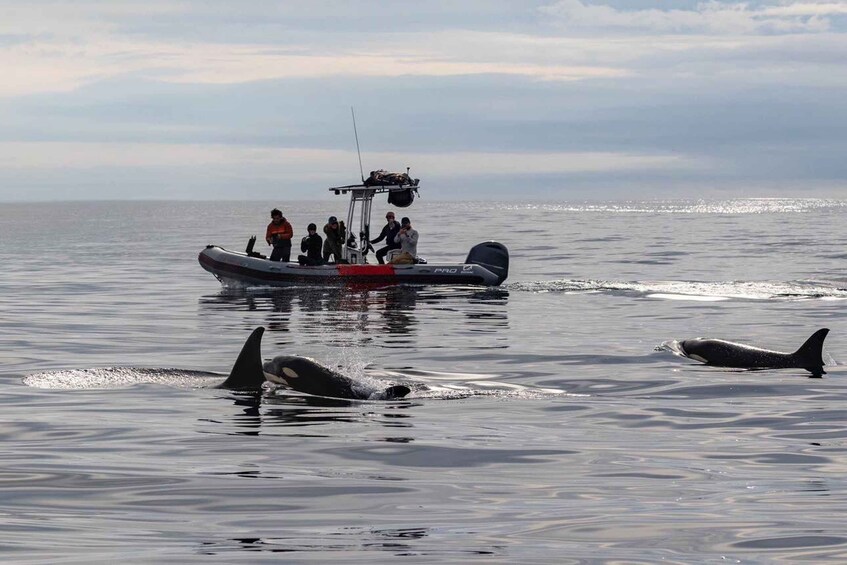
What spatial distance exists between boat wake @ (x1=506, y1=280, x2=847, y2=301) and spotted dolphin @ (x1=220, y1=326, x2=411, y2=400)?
1842 cm

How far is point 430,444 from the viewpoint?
1131cm

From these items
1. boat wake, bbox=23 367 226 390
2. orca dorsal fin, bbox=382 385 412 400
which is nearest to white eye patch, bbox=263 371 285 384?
boat wake, bbox=23 367 226 390

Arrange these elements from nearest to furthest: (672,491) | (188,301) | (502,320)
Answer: (672,491), (502,320), (188,301)

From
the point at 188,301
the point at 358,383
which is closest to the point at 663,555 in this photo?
the point at 358,383

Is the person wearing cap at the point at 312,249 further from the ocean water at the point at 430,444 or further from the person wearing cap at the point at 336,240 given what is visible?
the ocean water at the point at 430,444

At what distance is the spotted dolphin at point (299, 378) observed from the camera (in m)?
14.5

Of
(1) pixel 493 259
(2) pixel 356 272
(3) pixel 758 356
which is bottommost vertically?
(3) pixel 758 356

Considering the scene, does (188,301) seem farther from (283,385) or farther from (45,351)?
(283,385)

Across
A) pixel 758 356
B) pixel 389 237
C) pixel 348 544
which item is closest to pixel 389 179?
pixel 389 237

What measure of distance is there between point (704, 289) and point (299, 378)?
71.0ft

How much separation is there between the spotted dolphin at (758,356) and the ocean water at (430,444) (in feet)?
1.19

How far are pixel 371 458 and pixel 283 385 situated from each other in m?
4.47

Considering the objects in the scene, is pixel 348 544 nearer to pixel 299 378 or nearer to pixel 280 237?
pixel 299 378

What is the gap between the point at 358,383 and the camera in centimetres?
1478
